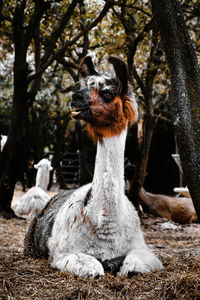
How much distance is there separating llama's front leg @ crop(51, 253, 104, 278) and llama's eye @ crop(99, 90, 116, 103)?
4.44 feet

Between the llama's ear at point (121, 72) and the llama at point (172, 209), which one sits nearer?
the llama's ear at point (121, 72)

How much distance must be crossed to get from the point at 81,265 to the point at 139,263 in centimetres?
49

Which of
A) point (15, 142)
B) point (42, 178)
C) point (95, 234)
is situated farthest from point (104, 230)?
point (42, 178)

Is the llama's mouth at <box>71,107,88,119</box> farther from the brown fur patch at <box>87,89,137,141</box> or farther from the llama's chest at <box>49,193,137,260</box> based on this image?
the llama's chest at <box>49,193,137,260</box>

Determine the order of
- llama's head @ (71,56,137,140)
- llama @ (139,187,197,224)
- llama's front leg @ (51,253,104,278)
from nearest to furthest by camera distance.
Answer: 1. llama's front leg @ (51,253,104,278)
2. llama's head @ (71,56,137,140)
3. llama @ (139,187,197,224)

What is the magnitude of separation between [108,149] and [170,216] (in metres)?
7.11

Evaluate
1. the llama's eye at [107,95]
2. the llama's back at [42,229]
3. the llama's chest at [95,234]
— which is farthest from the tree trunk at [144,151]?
the llama's chest at [95,234]

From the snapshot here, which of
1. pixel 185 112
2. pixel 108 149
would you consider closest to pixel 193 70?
pixel 185 112

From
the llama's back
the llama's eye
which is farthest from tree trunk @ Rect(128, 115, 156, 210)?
the llama's eye

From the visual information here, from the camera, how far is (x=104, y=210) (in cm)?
259

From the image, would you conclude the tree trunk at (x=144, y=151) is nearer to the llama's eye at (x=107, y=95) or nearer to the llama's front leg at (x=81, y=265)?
the llama's eye at (x=107, y=95)

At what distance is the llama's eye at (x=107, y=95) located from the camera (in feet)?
9.12

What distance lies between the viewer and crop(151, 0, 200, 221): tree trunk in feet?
8.44

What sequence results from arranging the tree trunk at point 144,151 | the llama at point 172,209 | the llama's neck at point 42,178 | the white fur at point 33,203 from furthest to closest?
the llama at point 172,209
the llama's neck at point 42,178
the tree trunk at point 144,151
the white fur at point 33,203
